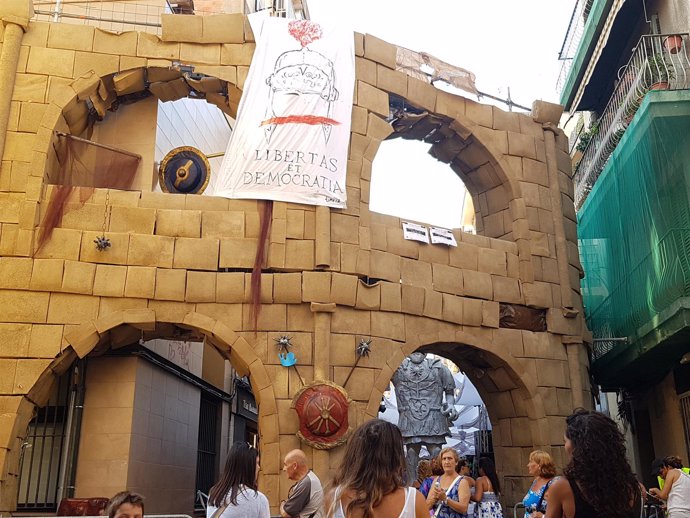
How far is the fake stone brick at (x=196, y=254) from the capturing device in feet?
34.9

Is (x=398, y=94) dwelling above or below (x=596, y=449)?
above

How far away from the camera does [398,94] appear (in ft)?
41.1

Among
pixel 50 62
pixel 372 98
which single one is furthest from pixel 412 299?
pixel 50 62

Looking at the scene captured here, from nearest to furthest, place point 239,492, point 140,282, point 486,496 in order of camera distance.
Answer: point 239,492
point 486,496
point 140,282

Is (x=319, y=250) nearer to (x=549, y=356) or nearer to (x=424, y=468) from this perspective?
(x=424, y=468)

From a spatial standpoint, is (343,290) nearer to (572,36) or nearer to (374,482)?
(374,482)

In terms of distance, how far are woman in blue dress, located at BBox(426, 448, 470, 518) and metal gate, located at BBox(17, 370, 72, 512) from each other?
6.97 meters

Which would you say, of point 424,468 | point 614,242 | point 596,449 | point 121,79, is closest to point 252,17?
point 121,79

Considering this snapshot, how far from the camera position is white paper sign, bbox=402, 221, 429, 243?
1194 cm

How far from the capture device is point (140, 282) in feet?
34.1

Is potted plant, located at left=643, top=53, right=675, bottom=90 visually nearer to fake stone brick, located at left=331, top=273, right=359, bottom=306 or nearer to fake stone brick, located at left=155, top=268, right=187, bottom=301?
fake stone brick, located at left=331, top=273, right=359, bottom=306

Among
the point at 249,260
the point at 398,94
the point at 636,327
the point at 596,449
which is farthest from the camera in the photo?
the point at 636,327

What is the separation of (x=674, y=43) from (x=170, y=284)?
9101 millimetres

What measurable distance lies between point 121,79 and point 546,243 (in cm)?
A: 779
